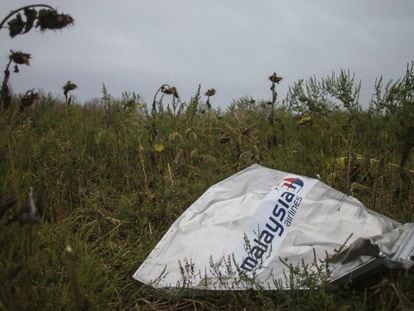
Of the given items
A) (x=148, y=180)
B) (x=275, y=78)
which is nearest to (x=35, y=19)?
(x=148, y=180)

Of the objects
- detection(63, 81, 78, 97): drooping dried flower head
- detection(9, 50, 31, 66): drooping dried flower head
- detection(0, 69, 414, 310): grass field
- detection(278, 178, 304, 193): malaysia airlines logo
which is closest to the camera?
detection(0, 69, 414, 310): grass field

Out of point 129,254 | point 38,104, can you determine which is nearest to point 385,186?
point 129,254

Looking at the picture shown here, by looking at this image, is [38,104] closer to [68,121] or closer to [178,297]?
[68,121]

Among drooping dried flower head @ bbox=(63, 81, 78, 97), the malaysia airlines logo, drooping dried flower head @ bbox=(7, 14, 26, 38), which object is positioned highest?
drooping dried flower head @ bbox=(7, 14, 26, 38)

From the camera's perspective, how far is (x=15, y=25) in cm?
162

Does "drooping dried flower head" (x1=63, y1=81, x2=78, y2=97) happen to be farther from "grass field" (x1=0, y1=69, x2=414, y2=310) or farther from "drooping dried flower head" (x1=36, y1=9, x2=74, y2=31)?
"drooping dried flower head" (x1=36, y1=9, x2=74, y2=31)

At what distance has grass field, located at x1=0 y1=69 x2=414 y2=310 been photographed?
5.26 feet

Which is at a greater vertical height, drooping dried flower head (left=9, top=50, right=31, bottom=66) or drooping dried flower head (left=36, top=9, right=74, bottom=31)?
drooping dried flower head (left=36, top=9, right=74, bottom=31)

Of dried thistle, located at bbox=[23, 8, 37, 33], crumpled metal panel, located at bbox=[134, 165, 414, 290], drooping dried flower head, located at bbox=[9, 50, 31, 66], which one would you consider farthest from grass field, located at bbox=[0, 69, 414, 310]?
dried thistle, located at bbox=[23, 8, 37, 33]

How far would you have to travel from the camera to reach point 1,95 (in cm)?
183

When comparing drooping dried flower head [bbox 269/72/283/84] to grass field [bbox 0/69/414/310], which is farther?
drooping dried flower head [bbox 269/72/283/84]

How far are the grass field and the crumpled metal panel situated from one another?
3.1 inches

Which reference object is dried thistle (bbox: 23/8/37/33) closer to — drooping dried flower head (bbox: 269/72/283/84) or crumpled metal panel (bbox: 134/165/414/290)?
crumpled metal panel (bbox: 134/165/414/290)

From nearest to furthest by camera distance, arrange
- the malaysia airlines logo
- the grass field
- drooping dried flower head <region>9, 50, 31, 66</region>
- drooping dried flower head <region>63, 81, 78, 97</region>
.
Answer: the grass field < drooping dried flower head <region>9, 50, 31, 66</region> < the malaysia airlines logo < drooping dried flower head <region>63, 81, 78, 97</region>
